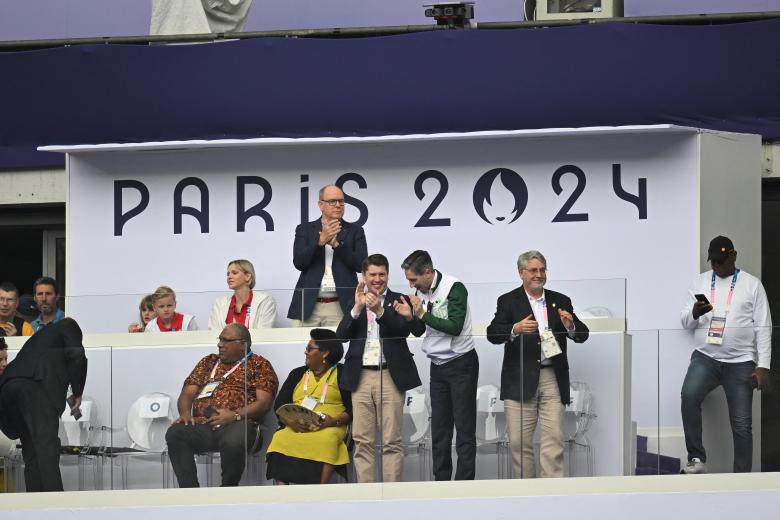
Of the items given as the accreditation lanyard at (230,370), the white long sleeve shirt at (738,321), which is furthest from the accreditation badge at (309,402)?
the white long sleeve shirt at (738,321)

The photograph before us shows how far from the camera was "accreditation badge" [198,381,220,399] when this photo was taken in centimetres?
1007

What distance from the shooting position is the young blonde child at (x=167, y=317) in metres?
10.5

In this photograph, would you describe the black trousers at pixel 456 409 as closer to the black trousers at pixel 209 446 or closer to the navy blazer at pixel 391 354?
the navy blazer at pixel 391 354

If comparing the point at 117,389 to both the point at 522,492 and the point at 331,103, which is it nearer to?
the point at 522,492

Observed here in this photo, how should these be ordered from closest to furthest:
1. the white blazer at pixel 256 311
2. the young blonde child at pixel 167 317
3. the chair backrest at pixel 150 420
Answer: the chair backrest at pixel 150 420 < the white blazer at pixel 256 311 < the young blonde child at pixel 167 317

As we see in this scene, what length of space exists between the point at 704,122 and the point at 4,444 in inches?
219

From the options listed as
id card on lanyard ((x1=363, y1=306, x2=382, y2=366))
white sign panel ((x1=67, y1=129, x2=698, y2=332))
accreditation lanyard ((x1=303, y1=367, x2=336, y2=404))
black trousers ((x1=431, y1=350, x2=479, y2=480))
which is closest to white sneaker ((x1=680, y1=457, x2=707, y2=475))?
black trousers ((x1=431, y1=350, x2=479, y2=480))

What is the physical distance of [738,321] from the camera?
34.2ft

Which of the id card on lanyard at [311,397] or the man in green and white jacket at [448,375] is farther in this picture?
the id card on lanyard at [311,397]

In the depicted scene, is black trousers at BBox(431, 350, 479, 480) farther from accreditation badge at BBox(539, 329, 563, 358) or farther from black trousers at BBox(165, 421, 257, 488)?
black trousers at BBox(165, 421, 257, 488)

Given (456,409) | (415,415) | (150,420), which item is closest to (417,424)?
(415,415)

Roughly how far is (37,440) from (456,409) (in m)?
2.55

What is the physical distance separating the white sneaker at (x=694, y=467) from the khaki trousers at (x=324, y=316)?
2.23 meters

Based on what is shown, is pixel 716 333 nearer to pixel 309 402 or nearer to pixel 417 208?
pixel 309 402
